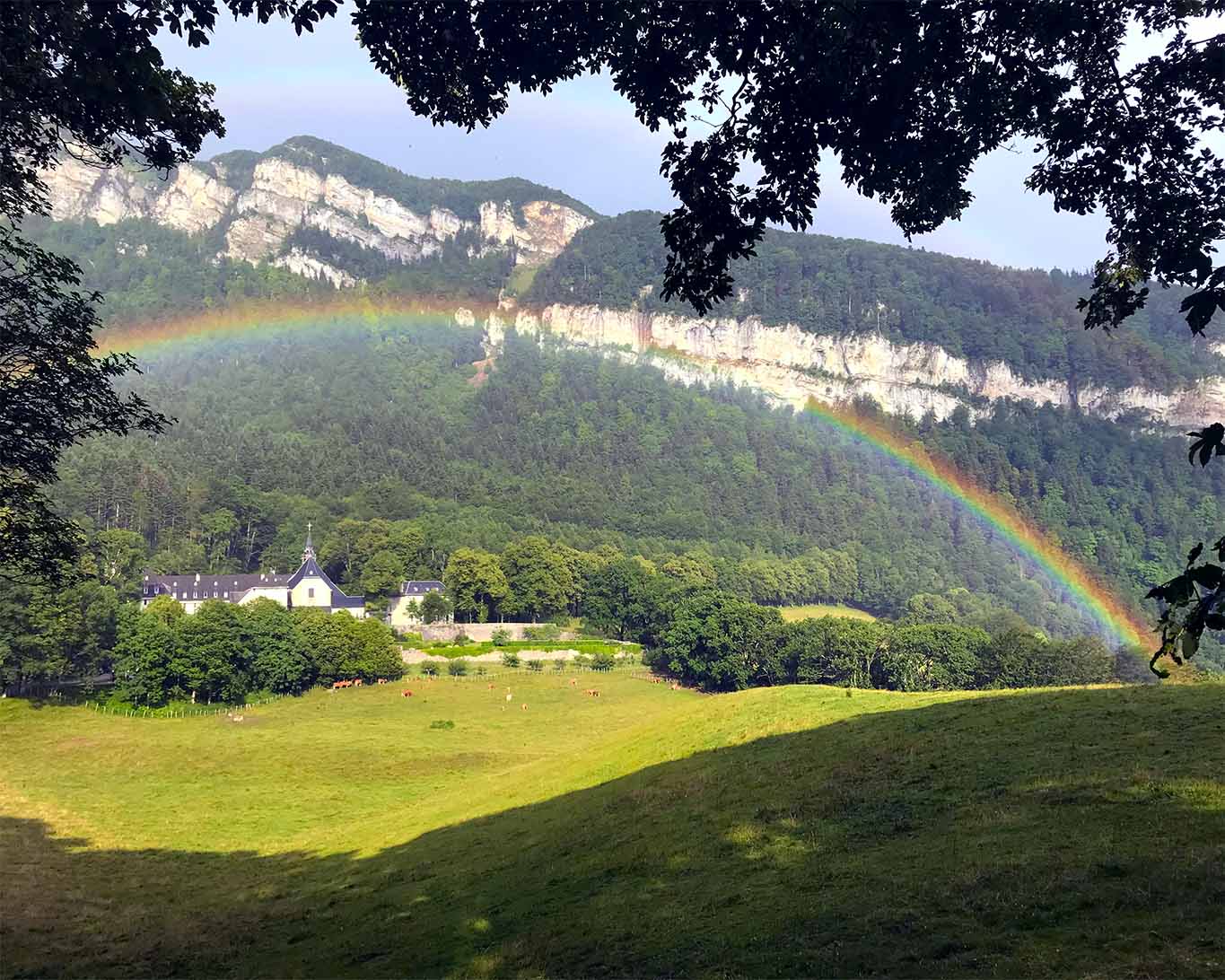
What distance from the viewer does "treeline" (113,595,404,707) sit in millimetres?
86312

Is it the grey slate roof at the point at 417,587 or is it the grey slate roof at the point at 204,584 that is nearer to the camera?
the grey slate roof at the point at 204,584

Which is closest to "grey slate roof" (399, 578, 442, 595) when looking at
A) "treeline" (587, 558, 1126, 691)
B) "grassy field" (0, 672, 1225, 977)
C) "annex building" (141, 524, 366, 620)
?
"annex building" (141, 524, 366, 620)

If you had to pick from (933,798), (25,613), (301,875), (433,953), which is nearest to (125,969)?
(433,953)

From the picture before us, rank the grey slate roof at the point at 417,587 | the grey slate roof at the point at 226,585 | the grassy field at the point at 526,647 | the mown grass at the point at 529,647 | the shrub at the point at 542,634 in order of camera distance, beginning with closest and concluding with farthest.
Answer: the grassy field at the point at 526,647 < the mown grass at the point at 529,647 < the shrub at the point at 542,634 < the grey slate roof at the point at 226,585 < the grey slate roof at the point at 417,587

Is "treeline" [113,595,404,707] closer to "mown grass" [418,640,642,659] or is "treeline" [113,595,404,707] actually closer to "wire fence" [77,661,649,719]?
"wire fence" [77,661,649,719]

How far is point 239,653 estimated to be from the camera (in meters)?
91.0

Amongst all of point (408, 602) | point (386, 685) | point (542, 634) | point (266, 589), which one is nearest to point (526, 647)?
point (542, 634)

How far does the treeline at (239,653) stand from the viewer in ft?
283

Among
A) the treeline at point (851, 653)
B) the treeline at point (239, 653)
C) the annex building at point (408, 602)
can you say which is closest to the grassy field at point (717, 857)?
the treeline at point (239, 653)

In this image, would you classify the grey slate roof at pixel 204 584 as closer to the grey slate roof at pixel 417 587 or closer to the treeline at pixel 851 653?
the grey slate roof at pixel 417 587

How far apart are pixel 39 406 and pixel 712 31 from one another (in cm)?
1413

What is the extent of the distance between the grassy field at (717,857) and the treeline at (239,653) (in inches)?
1536

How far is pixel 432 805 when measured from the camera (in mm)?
40719

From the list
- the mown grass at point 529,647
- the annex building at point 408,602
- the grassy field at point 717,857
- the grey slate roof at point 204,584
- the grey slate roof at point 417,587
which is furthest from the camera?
the grey slate roof at point 417,587
